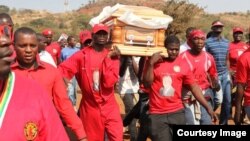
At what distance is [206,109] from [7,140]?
13.9 ft

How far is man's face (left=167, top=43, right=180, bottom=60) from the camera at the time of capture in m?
6.20

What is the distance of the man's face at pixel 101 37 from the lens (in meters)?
6.23

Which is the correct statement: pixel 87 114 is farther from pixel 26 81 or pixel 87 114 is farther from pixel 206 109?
pixel 26 81

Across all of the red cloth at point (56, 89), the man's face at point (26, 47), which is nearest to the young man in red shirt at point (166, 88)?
the red cloth at point (56, 89)

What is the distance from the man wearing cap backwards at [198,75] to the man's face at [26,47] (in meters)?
2.70

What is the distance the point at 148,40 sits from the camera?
636 cm

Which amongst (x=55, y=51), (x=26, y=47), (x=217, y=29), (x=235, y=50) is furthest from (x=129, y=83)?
(x=26, y=47)

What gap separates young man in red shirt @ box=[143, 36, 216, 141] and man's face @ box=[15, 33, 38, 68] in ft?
6.22

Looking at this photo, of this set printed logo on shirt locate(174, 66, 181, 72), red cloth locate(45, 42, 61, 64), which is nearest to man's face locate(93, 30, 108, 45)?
printed logo on shirt locate(174, 66, 181, 72)

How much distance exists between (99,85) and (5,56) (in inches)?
135

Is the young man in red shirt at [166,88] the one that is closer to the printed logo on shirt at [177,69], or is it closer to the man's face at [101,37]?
the printed logo on shirt at [177,69]

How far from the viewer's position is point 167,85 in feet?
20.4

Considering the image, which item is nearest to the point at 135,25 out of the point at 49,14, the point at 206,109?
the point at 206,109

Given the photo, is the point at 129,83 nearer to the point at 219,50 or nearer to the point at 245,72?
the point at 219,50
